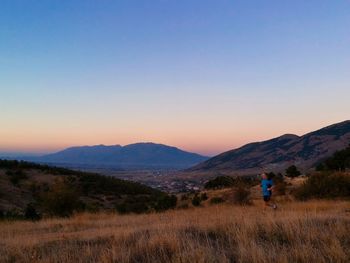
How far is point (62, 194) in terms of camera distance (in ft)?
A: 88.2

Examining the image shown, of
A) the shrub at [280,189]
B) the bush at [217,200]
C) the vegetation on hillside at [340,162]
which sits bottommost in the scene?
the bush at [217,200]

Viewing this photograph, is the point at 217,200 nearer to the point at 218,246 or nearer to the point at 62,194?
the point at 62,194

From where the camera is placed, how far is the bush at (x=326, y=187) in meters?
26.2

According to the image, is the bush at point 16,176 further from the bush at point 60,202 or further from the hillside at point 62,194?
the bush at point 60,202

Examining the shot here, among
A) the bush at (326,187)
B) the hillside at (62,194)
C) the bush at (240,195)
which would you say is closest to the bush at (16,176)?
the hillside at (62,194)

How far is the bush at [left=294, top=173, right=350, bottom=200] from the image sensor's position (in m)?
26.2

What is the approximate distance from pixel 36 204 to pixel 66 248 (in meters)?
31.9

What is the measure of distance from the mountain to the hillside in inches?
3568

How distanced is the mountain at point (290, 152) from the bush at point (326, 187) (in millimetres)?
109520

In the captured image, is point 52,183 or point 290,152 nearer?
point 52,183

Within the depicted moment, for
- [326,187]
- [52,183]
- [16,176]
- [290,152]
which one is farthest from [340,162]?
[290,152]

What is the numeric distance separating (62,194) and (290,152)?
150041 millimetres

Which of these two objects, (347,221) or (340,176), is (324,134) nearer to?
(340,176)

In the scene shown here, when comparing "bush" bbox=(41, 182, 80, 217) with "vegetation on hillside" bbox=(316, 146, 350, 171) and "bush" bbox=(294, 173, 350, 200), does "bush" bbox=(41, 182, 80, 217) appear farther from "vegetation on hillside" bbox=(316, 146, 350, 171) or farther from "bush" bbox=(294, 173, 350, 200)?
"vegetation on hillside" bbox=(316, 146, 350, 171)
